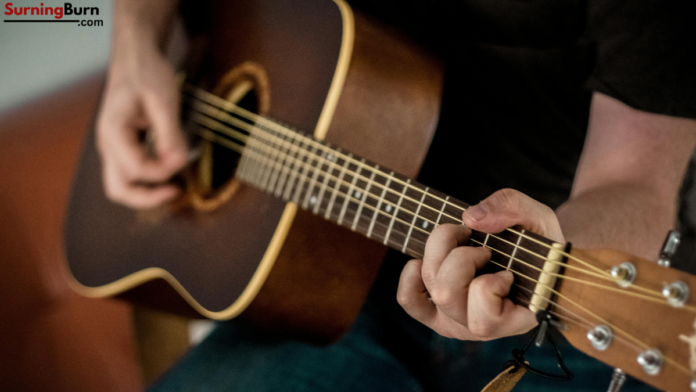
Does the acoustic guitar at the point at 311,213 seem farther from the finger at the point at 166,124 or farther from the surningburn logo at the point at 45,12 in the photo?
the surningburn logo at the point at 45,12

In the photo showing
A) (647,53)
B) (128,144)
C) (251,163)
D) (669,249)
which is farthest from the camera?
(128,144)

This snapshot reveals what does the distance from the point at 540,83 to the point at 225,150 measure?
1.45ft

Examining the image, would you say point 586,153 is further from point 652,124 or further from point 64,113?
point 64,113

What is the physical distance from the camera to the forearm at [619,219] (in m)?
0.30

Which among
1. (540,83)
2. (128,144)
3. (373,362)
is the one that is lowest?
(373,362)

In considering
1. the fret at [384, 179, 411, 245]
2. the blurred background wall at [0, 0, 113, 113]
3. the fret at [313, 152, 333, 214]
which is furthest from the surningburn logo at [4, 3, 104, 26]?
the fret at [384, 179, 411, 245]

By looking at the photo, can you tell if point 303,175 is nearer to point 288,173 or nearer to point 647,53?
point 288,173

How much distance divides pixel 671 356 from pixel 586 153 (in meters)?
0.19

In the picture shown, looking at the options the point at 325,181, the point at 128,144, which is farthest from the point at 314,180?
the point at 128,144

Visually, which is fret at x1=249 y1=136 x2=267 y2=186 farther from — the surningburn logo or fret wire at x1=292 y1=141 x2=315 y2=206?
the surningburn logo

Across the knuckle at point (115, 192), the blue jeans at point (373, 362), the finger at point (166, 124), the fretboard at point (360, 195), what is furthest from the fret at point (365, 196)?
the knuckle at point (115, 192)

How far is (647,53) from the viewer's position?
360mm

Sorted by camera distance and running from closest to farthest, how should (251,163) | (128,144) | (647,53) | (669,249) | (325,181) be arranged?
(669,249), (647,53), (325,181), (251,163), (128,144)

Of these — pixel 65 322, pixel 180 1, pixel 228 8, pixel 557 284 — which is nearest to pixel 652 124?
pixel 557 284
